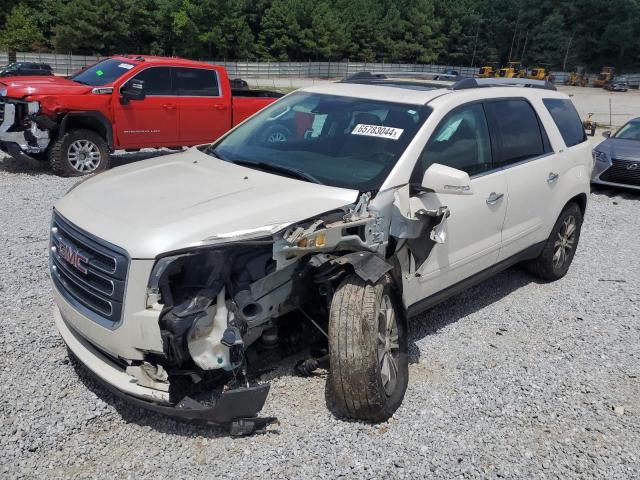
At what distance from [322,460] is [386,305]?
95cm

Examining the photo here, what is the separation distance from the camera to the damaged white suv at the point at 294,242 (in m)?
2.89

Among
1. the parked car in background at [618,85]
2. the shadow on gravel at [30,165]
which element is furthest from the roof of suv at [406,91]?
the parked car in background at [618,85]

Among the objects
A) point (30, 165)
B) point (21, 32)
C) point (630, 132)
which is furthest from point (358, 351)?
point (21, 32)

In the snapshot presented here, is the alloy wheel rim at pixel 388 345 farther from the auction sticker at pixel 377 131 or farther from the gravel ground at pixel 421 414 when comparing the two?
the auction sticker at pixel 377 131

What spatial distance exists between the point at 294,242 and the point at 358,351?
667 millimetres

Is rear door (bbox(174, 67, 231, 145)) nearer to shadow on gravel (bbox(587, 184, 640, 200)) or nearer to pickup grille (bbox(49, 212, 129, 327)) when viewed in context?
shadow on gravel (bbox(587, 184, 640, 200))

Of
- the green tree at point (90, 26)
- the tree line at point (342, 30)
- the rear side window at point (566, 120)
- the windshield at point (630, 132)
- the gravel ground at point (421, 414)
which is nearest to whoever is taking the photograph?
the gravel ground at point (421, 414)

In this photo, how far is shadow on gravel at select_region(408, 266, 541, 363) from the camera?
4.49 metres

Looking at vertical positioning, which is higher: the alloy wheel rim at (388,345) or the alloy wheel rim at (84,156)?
the alloy wheel rim at (388,345)

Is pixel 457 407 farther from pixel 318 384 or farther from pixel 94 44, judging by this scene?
pixel 94 44

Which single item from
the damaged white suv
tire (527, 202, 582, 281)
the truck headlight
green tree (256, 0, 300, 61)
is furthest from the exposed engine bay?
green tree (256, 0, 300, 61)

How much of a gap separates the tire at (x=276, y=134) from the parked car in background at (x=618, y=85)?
59666 millimetres

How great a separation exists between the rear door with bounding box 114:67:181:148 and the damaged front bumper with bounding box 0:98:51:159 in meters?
1.13

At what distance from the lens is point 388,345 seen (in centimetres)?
343
